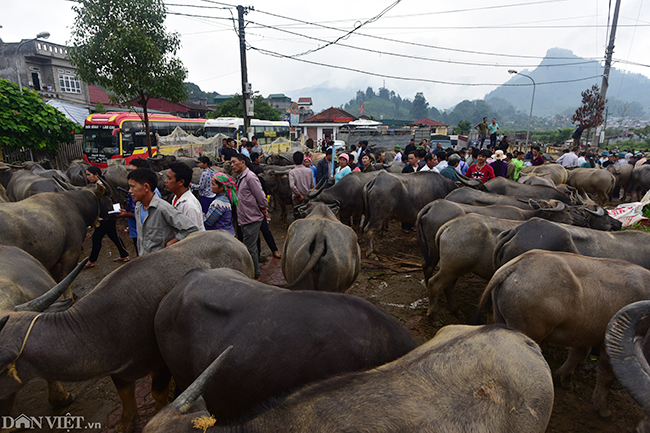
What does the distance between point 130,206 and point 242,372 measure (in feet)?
17.7

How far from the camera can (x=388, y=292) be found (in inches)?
252

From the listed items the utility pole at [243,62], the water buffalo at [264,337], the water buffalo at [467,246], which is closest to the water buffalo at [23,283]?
the water buffalo at [264,337]

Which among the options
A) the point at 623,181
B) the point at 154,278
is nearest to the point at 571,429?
the point at 154,278

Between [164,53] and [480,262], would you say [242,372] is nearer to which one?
[480,262]

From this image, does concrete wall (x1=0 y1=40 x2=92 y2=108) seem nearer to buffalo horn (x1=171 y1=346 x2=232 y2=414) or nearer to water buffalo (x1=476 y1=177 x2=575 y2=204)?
water buffalo (x1=476 y1=177 x2=575 y2=204)

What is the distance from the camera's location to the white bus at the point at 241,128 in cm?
2745

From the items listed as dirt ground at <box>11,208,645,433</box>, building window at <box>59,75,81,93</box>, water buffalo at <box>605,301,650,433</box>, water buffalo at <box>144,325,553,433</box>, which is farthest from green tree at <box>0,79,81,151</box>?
building window at <box>59,75,81,93</box>

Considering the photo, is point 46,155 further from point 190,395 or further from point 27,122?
point 190,395

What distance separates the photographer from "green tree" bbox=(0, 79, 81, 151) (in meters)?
11.3

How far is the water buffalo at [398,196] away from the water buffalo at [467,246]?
114 inches

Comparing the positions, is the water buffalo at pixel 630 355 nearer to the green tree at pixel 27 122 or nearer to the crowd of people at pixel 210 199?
the crowd of people at pixel 210 199

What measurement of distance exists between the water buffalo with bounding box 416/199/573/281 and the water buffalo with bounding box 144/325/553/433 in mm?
3890

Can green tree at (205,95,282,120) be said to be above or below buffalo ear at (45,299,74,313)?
above

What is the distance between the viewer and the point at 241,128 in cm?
3012
